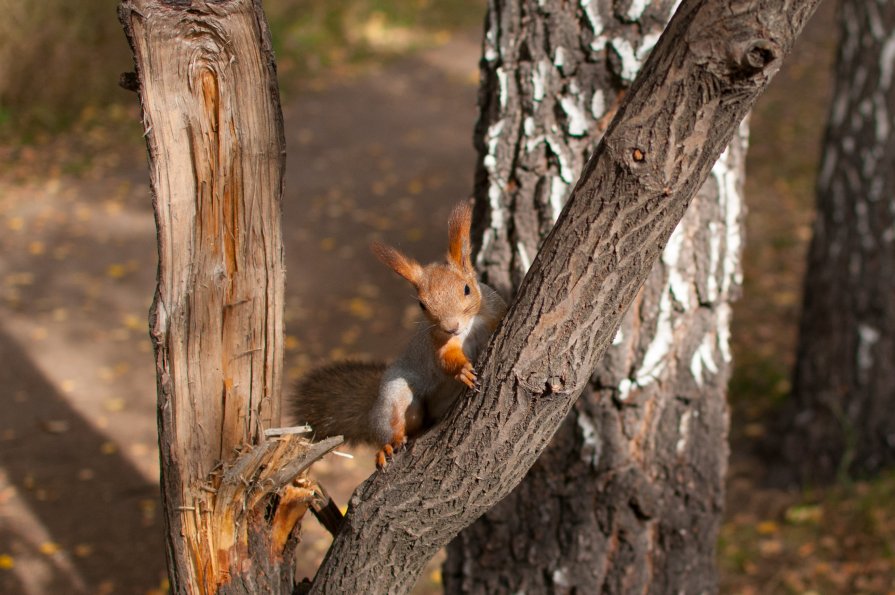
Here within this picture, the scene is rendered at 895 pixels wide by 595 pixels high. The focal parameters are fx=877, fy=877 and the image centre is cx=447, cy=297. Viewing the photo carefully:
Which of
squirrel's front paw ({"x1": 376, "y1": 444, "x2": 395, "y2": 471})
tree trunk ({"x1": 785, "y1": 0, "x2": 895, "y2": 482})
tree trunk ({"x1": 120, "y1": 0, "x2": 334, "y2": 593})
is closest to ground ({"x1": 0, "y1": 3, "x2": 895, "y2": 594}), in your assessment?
tree trunk ({"x1": 785, "y1": 0, "x2": 895, "y2": 482})

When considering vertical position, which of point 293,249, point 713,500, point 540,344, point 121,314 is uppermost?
point 293,249

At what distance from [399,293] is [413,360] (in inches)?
154

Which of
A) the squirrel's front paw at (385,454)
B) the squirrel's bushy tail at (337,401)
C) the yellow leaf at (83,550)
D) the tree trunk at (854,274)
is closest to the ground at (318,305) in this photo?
the yellow leaf at (83,550)

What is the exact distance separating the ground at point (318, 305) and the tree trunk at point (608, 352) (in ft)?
4.44

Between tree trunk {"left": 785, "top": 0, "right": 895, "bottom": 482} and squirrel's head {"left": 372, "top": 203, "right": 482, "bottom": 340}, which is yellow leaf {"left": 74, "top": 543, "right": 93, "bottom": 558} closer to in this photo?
squirrel's head {"left": 372, "top": 203, "right": 482, "bottom": 340}

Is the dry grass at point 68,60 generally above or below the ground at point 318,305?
above

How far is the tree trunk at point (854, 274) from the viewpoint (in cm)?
378

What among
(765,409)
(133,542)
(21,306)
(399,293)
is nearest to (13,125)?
(21,306)

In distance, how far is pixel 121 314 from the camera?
5715mm

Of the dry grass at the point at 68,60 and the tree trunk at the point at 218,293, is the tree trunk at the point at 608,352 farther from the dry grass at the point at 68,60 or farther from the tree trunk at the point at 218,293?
the dry grass at the point at 68,60

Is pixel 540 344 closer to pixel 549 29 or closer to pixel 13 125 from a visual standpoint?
pixel 549 29

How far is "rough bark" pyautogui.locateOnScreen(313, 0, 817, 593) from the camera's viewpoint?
134cm

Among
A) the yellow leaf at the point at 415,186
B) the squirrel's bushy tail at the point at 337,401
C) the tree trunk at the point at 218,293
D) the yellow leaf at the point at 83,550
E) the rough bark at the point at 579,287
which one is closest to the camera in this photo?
the rough bark at the point at 579,287

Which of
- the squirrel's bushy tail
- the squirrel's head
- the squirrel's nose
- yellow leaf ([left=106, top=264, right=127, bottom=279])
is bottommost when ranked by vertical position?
the squirrel's bushy tail
